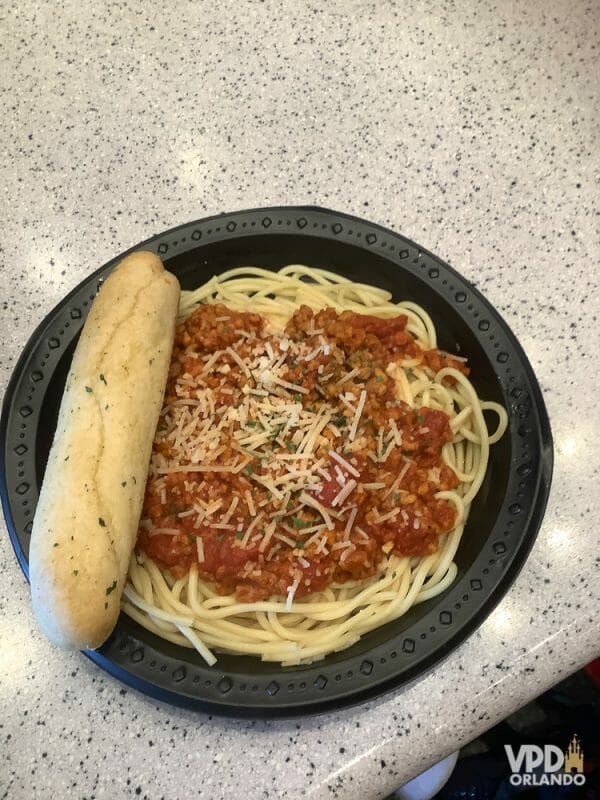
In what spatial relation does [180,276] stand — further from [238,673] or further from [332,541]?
[238,673]

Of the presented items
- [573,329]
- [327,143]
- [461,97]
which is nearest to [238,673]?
[573,329]

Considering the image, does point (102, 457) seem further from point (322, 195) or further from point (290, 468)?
point (322, 195)

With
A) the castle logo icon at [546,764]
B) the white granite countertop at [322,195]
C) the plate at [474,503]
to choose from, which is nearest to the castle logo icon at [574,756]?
the castle logo icon at [546,764]

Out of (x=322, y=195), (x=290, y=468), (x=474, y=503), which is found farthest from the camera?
(x=322, y=195)

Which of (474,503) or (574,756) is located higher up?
(474,503)

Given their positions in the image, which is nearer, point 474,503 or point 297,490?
point 297,490

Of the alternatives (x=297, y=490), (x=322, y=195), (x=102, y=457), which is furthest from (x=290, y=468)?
(x=322, y=195)

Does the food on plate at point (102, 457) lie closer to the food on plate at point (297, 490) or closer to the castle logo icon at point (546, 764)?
the food on plate at point (297, 490)
